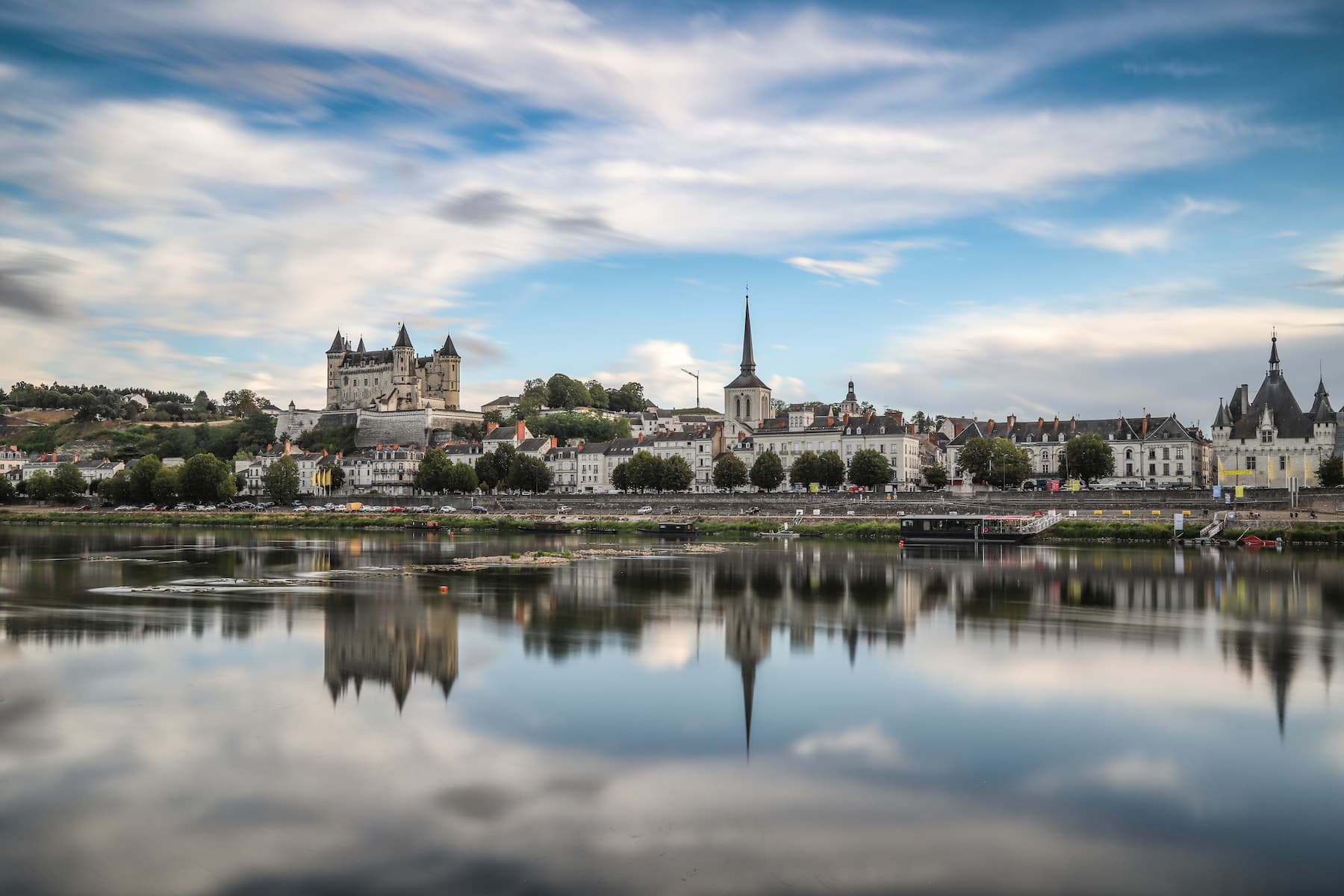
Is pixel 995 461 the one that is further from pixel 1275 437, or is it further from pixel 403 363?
pixel 403 363

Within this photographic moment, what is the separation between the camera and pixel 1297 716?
13.2 meters

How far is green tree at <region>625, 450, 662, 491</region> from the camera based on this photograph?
2736 inches

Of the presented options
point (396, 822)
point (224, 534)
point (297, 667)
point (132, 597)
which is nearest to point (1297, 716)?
point (396, 822)

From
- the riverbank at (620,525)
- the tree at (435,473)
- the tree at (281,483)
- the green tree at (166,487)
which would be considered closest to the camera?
the riverbank at (620,525)

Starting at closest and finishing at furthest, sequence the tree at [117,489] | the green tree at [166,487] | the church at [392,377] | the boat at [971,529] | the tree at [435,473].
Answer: the boat at [971,529]
the tree at [435,473]
the green tree at [166,487]
the tree at [117,489]
the church at [392,377]

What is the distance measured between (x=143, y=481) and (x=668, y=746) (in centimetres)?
7750

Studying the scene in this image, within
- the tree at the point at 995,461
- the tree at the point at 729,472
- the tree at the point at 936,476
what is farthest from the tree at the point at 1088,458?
the tree at the point at 729,472

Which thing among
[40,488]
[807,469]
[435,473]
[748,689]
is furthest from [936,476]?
[40,488]

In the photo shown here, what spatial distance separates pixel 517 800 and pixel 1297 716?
32.0ft

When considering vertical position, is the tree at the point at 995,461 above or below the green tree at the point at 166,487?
above

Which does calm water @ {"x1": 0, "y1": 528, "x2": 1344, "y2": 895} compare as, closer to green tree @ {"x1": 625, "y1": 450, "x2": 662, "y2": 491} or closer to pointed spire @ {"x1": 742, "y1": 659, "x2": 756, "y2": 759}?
pointed spire @ {"x1": 742, "y1": 659, "x2": 756, "y2": 759}

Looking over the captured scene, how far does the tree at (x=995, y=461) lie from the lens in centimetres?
6431

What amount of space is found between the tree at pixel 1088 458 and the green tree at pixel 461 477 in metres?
39.1

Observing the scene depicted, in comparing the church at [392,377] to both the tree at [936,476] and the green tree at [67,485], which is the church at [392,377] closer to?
the green tree at [67,485]
